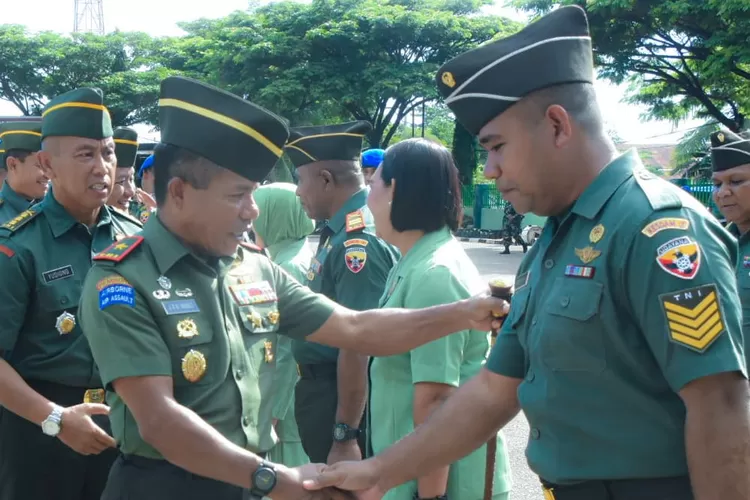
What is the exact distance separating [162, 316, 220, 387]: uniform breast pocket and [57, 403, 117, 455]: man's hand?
2.38ft

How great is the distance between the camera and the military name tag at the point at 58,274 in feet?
10.1

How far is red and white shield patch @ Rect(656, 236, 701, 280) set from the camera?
152 centimetres

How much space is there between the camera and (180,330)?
2.22m

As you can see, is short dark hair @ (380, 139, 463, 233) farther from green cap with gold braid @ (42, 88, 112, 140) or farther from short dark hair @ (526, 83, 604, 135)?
green cap with gold braid @ (42, 88, 112, 140)

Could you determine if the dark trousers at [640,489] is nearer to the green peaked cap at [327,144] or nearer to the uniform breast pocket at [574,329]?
the uniform breast pocket at [574,329]

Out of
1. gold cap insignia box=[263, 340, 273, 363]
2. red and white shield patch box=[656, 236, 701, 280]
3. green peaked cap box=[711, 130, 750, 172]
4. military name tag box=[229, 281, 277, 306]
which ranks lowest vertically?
gold cap insignia box=[263, 340, 273, 363]

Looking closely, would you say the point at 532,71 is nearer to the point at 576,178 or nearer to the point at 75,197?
the point at 576,178

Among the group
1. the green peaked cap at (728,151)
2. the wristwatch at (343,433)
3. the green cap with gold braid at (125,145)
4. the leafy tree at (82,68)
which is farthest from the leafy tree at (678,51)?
the leafy tree at (82,68)

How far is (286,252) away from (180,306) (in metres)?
2.27

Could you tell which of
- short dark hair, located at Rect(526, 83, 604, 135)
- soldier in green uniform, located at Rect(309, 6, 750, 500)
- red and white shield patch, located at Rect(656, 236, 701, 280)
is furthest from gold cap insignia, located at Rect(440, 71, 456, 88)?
red and white shield patch, located at Rect(656, 236, 701, 280)

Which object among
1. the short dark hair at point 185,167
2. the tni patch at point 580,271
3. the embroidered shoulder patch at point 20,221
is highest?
the short dark hair at point 185,167

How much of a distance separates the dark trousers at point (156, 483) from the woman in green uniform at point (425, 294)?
0.73m

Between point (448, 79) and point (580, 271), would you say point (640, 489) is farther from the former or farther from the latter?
point (448, 79)

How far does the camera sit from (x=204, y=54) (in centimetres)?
3073
